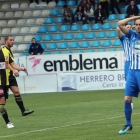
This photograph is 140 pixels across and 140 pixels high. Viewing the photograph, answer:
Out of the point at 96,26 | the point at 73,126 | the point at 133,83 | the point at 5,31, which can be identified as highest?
the point at 96,26

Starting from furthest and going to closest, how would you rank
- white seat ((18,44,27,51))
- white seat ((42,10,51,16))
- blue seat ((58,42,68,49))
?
white seat ((42,10,51,16)), white seat ((18,44,27,51)), blue seat ((58,42,68,49))

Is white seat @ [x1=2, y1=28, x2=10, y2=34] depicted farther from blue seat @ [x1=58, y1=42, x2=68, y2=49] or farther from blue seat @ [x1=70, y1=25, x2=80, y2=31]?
blue seat @ [x1=70, y1=25, x2=80, y2=31]

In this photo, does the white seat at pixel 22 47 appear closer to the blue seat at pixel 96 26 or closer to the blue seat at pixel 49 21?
the blue seat at pixel 49 21

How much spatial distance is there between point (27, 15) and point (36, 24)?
1232 mm

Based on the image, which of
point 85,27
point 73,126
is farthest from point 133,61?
point 85,27

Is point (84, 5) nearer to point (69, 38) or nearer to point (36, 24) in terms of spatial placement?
point (69, 38)

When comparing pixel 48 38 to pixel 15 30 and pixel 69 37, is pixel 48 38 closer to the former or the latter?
pixel 69 37

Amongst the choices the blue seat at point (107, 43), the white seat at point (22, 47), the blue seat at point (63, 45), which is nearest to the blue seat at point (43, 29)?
the white seat at point (22, 47)

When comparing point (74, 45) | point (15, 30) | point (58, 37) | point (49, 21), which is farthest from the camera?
point (15, 30)

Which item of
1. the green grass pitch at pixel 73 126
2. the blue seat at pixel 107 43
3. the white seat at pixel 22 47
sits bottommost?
the green grass pitch at pixel 73 126

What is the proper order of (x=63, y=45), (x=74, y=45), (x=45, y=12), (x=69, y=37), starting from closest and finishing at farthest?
1. (x=74, y=45)
2. (x=63, y=45)
3. (x=69, y=37)
4. (x=45, y=12)

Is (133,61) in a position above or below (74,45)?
above

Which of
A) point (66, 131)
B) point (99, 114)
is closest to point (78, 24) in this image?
point (99, 114)

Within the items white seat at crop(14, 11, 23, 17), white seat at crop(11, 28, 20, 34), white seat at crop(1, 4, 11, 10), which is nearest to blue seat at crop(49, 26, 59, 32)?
white seat at crop(11, 28, 20, 34)
